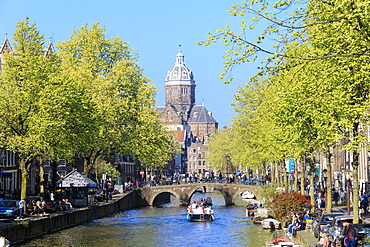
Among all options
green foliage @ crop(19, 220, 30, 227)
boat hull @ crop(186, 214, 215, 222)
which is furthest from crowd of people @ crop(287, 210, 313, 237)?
boat hull @ crop(186, 214, 215, 222)

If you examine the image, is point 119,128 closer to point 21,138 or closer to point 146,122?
point 146,122

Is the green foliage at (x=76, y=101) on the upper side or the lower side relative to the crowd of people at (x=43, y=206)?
upper

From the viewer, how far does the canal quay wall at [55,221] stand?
45.6 metres

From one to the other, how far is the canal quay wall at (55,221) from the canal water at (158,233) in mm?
677

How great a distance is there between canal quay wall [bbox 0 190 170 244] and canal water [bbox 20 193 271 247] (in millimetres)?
677

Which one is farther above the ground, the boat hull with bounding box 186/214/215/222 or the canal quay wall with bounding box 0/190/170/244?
the canal quay wall with bounding box 0/190/170/244

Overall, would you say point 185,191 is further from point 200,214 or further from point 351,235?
point 351,235

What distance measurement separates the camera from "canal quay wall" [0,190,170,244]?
4559 centimetres

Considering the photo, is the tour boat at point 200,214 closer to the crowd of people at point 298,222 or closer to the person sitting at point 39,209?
the person sitting at point 39,209

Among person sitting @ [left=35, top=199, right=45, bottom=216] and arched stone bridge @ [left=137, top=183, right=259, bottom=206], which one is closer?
person sitting @ [left=35, top=199, right=45, bottom=216]

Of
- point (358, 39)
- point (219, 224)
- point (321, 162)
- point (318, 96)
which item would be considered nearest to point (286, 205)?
point (219, 224)

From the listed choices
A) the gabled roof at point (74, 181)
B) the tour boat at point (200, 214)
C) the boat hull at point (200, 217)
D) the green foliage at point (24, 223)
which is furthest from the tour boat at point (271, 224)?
the green foliage at point (24, 223)

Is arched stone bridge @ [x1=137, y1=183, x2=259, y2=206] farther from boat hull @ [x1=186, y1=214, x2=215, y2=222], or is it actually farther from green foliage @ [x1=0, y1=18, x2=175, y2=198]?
boat hull @ [x1=186, y1=214, x2=215, y2=222]

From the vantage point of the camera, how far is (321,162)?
360 ft
